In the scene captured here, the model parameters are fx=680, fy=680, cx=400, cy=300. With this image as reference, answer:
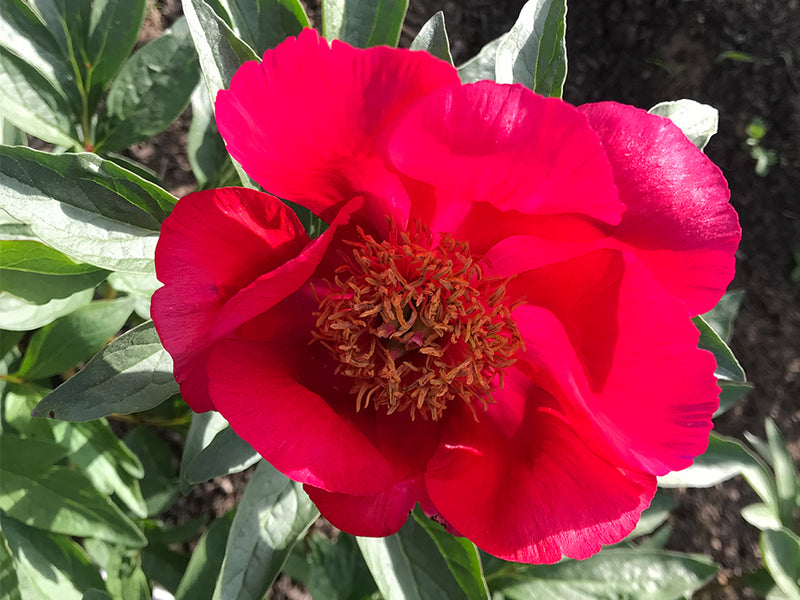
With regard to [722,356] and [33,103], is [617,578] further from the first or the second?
[33,103]

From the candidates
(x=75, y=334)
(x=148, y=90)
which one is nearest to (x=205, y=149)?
(x=148, y=90)

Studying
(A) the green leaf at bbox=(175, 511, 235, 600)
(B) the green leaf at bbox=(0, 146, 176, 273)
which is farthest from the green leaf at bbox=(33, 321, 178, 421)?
(A) the green leaf at bbox=(175, 511, 235, 600)

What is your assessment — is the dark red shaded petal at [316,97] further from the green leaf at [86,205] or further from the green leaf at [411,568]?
the green leaf at [411,568]

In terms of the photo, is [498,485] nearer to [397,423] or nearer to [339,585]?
[397,423]

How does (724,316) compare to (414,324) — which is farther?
(724,316)

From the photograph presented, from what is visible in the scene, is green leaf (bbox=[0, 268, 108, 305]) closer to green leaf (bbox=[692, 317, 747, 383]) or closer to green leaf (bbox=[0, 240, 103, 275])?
green leaf (bbox=[0, 240, 103, 275])

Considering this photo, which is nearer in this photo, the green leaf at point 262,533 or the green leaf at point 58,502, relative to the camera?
the green leaf at point 262,533

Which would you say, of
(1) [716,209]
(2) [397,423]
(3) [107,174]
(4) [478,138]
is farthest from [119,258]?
(1) [716,209]

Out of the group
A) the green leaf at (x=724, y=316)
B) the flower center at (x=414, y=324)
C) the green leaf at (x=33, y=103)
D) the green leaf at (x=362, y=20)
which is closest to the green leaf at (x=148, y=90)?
the green leaf at (x=33, y=103)
